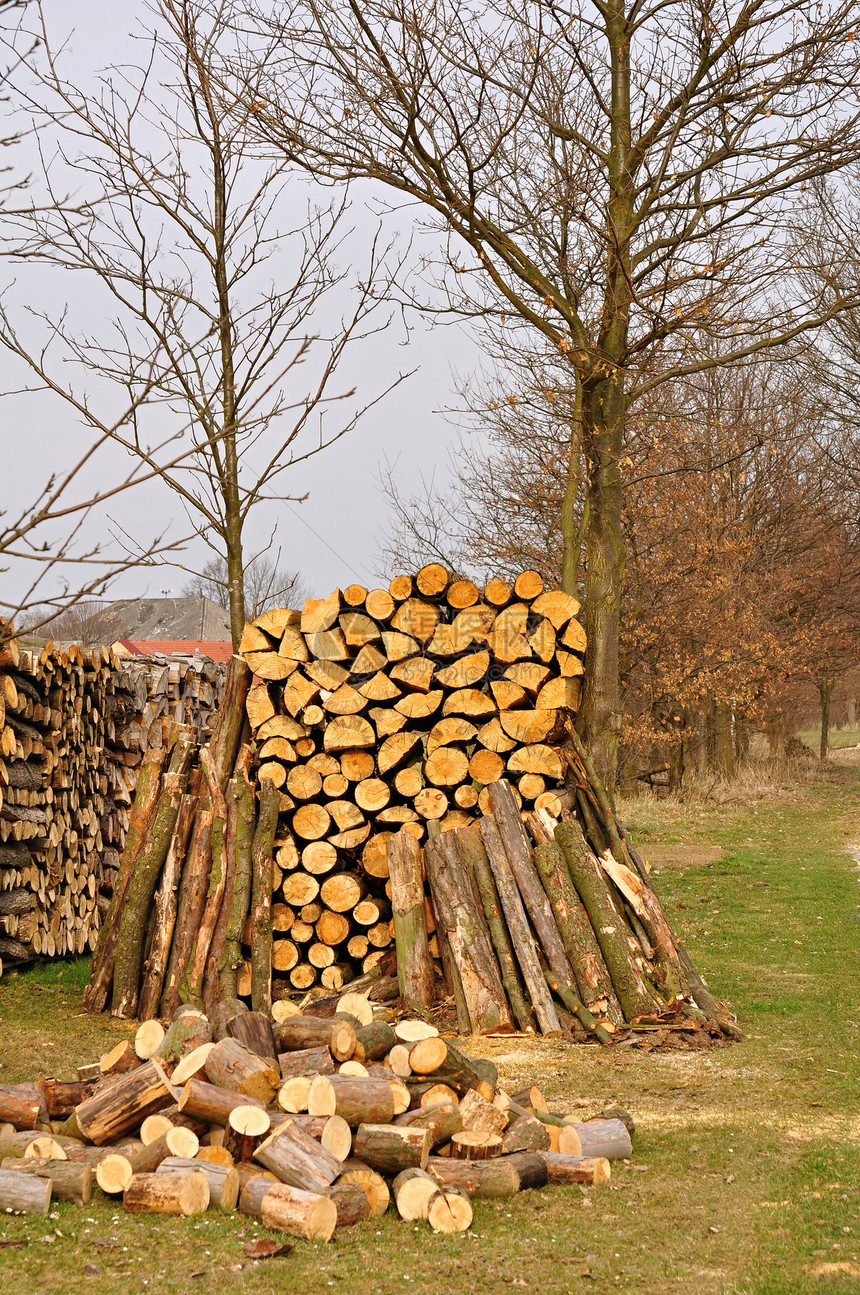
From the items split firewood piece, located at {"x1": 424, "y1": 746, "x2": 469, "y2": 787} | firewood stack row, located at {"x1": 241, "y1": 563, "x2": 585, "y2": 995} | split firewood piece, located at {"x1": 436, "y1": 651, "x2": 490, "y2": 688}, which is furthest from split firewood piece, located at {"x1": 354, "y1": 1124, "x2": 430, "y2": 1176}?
split firewood piece, located at {"x1": 436, "y1": 651, "x2": 490, "y2": 688}

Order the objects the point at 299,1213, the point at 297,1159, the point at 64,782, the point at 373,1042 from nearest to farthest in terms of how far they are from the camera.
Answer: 1. the point at 299,1213
2. the point at 297,1159
3. the point at 373,1042
4. the point at 64,782

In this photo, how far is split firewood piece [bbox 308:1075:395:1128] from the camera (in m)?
4.20

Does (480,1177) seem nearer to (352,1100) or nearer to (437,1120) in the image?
(437,1120)

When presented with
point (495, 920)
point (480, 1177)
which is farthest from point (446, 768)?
point (480, 1177)

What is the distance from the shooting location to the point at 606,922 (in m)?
6.75

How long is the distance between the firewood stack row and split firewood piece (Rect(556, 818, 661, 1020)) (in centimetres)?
40

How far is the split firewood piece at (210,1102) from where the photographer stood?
4121 mm

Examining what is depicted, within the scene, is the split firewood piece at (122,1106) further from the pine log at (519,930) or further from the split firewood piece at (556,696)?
the split firewood piece at (556,696)

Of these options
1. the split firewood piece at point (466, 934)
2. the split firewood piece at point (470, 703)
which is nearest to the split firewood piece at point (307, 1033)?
the split firewood piece at point (466, 934)

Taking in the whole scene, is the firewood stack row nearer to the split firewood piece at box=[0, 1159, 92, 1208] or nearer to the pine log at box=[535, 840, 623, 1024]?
the pine log at box=[535, 840, 623, 1024]

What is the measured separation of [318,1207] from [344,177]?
8.20 metres

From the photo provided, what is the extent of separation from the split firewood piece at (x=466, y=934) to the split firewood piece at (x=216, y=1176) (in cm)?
278

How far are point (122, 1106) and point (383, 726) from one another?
3690 millimetres

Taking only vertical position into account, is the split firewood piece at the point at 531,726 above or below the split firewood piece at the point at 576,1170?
above
